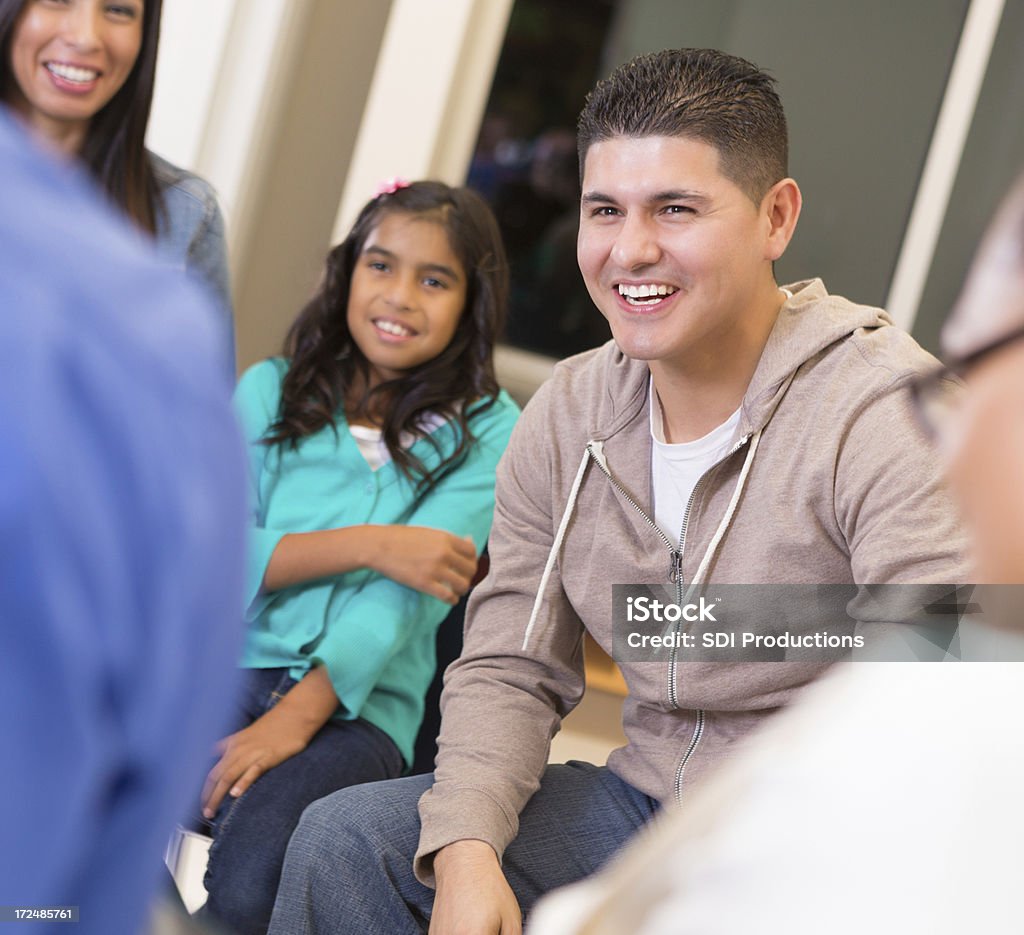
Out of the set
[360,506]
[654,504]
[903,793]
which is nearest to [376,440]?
[360,506]

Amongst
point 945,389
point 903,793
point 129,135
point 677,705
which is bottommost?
point 677,705

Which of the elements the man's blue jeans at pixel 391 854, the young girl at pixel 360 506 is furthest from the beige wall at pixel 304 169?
the man's blue jeans at pixel 391 854

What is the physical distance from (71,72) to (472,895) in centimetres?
146

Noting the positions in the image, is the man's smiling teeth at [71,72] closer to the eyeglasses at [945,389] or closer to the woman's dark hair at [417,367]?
the woman's dark hair at [417,367]

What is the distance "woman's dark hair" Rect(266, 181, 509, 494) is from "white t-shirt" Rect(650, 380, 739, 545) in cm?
52

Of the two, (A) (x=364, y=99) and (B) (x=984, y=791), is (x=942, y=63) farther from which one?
(B) (x=984, y=791)

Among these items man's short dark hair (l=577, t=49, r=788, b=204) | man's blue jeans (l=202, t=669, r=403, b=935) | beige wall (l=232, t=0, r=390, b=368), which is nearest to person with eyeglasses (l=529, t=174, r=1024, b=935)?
man's short dark hair (l=577, t=49, r=788, b=204)

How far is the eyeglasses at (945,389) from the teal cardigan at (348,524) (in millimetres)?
1293

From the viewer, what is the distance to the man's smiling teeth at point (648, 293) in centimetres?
150

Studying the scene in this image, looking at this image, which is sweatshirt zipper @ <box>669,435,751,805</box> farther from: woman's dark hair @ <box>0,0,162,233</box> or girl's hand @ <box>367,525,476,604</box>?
woman's dark hair @ <box>0,0,162,233</box>

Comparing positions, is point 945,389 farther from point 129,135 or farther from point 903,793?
point 129,135

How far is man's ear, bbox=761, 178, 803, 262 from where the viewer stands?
155 cm

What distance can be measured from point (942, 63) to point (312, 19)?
64.9 inches

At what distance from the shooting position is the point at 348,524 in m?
1.97
